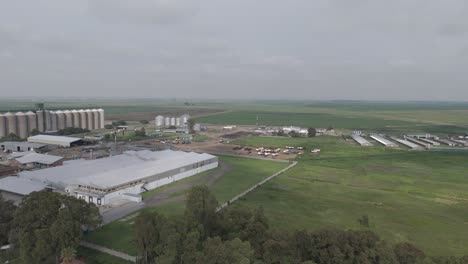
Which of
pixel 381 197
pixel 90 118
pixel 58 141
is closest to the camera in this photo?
pixel 381 197

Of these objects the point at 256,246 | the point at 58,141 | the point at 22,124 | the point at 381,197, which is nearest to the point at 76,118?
the point at 22,124

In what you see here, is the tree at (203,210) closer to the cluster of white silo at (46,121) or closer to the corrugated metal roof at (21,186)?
the corrugated metal roof at (21,186)

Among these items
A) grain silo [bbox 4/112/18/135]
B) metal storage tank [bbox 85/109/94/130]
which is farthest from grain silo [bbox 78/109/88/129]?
grain silo [bbox 4/112/18/135]

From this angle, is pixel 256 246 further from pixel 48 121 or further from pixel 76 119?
pixel 76 119

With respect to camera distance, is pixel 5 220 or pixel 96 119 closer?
pixel 5 220

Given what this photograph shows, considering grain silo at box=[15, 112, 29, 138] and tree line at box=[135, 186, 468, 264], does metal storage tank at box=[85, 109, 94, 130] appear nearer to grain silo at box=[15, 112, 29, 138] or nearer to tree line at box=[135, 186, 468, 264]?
grain silo at box=[15, 112, 29, 138]

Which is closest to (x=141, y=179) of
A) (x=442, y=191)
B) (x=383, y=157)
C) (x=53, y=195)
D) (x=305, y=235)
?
(x=53, y=195)

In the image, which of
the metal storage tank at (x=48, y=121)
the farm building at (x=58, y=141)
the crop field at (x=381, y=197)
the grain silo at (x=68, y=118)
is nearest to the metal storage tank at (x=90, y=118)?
Answer: the grain silo at (x=68, y=118)

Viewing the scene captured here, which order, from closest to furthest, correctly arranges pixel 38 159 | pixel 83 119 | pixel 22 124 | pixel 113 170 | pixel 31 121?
pixel 113 170
pixel 38 159
pixel 22 124
pixel 31 121
pixel 83 119
